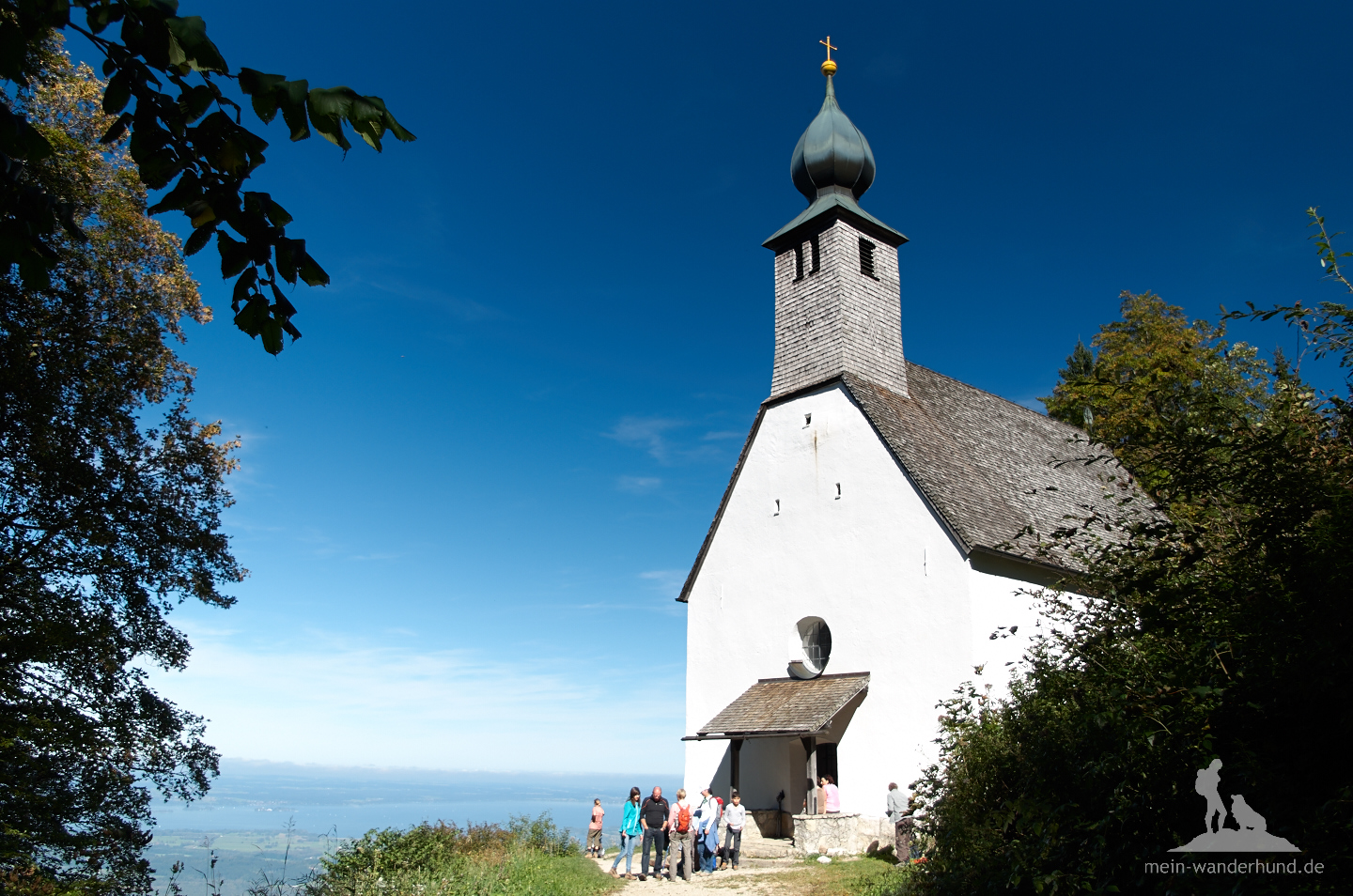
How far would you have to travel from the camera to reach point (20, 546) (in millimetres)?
14312

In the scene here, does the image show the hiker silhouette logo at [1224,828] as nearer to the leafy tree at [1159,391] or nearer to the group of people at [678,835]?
the leafy tree at [1159,391]

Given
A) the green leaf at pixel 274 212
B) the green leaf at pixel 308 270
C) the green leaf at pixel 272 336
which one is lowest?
the green leaf at pixel 272 336

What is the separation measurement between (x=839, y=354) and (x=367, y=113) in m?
18.9

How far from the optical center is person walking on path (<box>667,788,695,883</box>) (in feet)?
49.4

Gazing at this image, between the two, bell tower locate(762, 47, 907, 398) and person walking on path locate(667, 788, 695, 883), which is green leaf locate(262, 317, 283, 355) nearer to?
person walking on path locate(667, 788, 695, 883)

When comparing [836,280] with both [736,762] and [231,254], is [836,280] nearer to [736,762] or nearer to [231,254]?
[736,762]

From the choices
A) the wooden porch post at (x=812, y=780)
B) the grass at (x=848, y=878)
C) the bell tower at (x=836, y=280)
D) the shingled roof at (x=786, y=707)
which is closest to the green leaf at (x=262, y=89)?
the grass at (x=848, y=878)

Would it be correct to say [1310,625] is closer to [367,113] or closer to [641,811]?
[367,113]

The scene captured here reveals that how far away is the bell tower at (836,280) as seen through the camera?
21688 millimetres

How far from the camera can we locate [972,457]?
69.6 ft

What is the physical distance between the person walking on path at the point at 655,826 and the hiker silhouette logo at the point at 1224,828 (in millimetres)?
10620

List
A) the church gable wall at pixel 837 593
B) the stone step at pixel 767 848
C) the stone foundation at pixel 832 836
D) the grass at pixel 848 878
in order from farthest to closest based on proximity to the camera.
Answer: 1. the church gable wall at pixel 837 593
2. the stone step at pixel 767 848
3. the stone foundation at pixel 832 836
4. the grass at pixel 848 878

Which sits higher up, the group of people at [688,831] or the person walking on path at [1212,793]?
the person walking on path at [1212,793]

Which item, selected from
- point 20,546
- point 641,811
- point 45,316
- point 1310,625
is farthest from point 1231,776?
point 20,546
